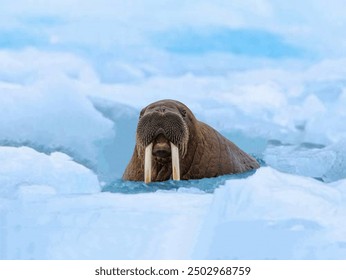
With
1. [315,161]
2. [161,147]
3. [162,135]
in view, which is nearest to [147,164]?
[161,147]

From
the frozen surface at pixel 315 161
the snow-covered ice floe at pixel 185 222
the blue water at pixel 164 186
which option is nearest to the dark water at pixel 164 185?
the blue water at pixel 164 186

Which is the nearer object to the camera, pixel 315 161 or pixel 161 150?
pixel 161 150

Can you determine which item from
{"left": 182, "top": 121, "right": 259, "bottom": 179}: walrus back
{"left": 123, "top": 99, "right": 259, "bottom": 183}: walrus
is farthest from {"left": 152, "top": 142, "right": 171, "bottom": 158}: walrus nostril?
{"left": 182, "top": 121, "right": 259, "bottom": 179}: walrus back

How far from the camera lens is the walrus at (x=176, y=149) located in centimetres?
938

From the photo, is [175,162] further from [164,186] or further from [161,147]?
[164,186]

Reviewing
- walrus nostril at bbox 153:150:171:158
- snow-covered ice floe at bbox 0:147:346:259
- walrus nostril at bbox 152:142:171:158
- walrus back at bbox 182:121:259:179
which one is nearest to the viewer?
snow-covered ice floe at bbox 0:147:346:259

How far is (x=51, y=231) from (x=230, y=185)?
1678 mm

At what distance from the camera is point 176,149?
31.4ft

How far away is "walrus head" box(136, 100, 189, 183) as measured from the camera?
931 centimetres

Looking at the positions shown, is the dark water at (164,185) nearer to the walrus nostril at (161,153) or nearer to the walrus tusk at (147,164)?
the walrus tusk at (147,164)

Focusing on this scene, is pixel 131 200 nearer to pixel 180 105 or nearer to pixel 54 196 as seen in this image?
pixel 54 196

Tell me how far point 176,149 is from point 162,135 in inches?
11.2

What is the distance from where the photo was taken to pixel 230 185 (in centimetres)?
702

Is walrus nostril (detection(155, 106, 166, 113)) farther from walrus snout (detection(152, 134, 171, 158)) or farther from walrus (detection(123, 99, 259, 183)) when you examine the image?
walrus snout (detection(152, 134, 171, 158))
